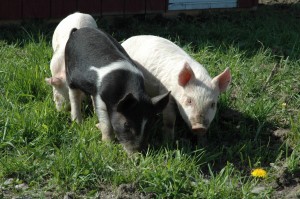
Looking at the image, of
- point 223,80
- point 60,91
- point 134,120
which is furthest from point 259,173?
point 60,91

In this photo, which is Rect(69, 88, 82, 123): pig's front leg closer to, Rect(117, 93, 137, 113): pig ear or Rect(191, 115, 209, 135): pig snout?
Rect(117, 93, 137, 113): pig ear

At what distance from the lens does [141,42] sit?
610cm

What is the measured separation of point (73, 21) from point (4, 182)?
8.11 ft

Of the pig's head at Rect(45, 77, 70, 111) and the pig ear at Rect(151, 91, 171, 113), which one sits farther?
the pig's head at Rect(45, 77, 70, 111)

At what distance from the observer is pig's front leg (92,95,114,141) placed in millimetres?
5078

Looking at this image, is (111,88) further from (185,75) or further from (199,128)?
(199,128)

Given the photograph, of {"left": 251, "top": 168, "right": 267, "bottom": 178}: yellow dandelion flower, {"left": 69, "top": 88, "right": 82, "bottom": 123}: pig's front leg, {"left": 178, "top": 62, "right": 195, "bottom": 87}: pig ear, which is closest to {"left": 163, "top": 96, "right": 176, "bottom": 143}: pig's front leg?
{"left": 178, "top": 62, "right": 195, "bottom": 87}: pig ear

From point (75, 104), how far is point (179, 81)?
1013mm

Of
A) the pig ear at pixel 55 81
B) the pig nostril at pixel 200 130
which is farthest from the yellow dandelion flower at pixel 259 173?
the pig ear at pixel 55 81

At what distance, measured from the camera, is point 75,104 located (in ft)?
18.0

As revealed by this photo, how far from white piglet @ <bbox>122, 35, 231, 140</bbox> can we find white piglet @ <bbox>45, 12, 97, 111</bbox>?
0.66 meters

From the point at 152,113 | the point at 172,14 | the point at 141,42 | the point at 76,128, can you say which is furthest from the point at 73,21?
the point at 172,14

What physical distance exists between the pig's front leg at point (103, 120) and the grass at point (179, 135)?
0.10 m

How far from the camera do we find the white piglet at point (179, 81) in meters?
5.10
